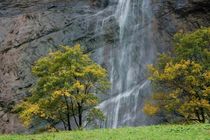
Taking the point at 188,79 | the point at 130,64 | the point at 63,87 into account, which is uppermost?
the point at 63,87

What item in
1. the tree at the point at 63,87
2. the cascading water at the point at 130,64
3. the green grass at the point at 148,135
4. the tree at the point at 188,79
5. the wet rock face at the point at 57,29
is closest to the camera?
the green grass at the point at 148,135

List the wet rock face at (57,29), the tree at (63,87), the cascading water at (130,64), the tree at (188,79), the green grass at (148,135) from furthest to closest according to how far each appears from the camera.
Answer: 1. the wet rock face at (57,29)
2. the cascading water at (130,64)
3. the tree at (188,79)
4. the tree at (63,87)
5. the green grass at (148,135)

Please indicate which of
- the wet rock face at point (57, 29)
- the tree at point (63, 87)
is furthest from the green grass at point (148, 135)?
the wet rock face at point (57, 29)

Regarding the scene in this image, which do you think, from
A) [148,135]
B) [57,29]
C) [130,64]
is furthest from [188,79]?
[57,29]

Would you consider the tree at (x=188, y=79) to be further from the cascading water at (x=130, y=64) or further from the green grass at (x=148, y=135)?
the green grass at (x=148, y=135)

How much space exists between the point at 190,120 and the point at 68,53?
31.7 ft

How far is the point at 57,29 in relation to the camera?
148ft

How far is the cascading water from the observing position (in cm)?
4012

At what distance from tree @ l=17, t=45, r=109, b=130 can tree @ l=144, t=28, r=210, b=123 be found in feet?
14.3

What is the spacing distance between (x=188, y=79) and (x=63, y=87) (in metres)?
8.10

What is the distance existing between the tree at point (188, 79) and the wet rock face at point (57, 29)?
11.5 meters

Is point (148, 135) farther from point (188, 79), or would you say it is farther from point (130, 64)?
point (130, 64)

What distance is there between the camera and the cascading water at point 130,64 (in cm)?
4012

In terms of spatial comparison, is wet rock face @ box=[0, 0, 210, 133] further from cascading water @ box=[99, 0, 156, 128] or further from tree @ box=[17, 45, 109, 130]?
tree @ box=[17, 45, 109, 130]
